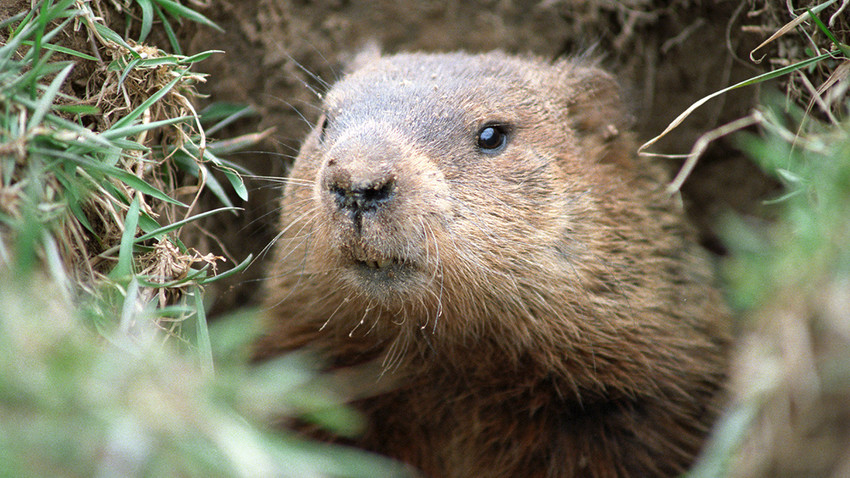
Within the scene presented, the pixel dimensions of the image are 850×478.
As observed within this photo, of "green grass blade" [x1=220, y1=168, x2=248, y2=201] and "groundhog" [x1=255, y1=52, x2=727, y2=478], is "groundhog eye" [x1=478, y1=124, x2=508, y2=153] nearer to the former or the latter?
"groundhog" [x1=255, y1=52, x2=727, y2=478]

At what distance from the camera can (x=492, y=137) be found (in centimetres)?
351

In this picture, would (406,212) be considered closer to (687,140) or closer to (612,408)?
(612,408)

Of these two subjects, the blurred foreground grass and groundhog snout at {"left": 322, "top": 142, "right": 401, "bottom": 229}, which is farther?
groundhog snout at {"left": 322, "top": 142, "right": 401, "bottom": 229}

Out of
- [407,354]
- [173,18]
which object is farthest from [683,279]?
[173,18]

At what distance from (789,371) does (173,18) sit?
3.43 meters

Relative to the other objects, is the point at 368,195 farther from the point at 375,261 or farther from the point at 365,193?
the point at 375,261

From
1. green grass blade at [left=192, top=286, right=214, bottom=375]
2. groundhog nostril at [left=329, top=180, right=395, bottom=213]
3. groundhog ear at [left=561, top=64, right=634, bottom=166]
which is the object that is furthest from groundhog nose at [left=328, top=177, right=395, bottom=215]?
groundhog ear at [left=561, top=64, right=634, bottom=166]

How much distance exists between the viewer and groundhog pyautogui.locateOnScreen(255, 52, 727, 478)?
3.21 meters

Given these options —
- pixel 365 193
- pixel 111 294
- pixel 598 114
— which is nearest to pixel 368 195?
pixel 365 193

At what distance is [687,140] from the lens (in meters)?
5.43

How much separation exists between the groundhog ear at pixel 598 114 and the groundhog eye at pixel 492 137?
59 cm

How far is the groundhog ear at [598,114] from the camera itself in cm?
399

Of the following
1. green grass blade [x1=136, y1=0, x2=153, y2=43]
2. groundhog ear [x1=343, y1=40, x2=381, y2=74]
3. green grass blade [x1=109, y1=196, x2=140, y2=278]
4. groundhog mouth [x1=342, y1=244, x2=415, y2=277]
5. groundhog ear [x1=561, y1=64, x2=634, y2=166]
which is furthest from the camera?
groundhog ear [x1=343, y1=40, x2=381, y2=74]

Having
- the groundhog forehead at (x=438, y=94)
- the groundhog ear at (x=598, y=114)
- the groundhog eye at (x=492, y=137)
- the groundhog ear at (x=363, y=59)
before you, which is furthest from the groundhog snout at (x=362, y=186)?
the groundhog ear at (x=363, y=59)
